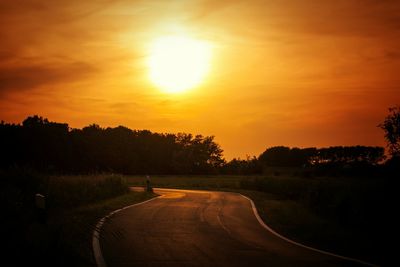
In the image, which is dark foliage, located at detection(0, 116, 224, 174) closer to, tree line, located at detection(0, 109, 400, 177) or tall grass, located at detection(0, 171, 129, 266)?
tree line, located at detection(0, 109, 400, 177)

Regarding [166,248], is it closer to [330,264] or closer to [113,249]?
[113,249]

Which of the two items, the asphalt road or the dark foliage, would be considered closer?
the asphalt road

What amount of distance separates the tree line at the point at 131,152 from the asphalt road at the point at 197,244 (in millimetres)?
63527

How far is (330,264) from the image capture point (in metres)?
9.98

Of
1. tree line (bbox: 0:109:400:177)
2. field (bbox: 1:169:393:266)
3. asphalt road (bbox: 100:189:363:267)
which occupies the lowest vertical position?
asphalt road (bbox: 100:189:363:267)

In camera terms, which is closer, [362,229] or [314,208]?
[362,229]

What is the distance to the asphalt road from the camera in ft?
33.4

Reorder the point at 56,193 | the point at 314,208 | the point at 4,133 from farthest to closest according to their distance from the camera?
the point at 4,133, the point at 314,208, the point at 56,193

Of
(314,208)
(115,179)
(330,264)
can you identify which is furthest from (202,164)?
(330,264)

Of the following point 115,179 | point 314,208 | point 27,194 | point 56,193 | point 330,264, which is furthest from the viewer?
point 115,179

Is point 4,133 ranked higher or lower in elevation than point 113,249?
higher

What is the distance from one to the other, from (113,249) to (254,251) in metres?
3.56

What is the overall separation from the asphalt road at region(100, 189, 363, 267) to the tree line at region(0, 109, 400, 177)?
6353 centimetres

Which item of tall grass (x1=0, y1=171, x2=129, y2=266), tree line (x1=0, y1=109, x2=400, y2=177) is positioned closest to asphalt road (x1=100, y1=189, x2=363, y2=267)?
tall grass (x1=0, y1=171, x2=129, y2=266)
